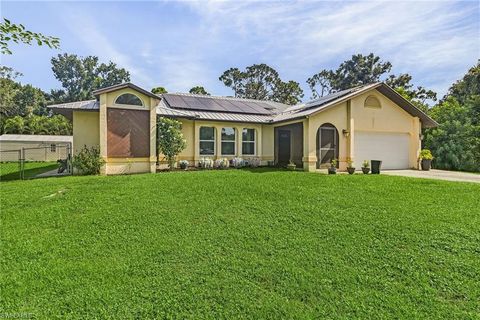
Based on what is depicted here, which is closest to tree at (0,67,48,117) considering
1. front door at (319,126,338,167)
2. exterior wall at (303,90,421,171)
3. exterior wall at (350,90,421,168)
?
exterior wall at (303,90,421,171)

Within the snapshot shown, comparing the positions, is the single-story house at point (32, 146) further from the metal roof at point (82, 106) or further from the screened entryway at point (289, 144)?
the screened entryway at point (289, 144)

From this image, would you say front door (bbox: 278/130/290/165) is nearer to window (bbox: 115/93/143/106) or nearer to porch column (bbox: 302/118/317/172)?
porch column (bbox: 302/118/317/172)

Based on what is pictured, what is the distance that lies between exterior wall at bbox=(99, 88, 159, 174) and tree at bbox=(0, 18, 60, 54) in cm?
1026

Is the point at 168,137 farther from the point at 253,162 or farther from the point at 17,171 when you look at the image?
the point at 17,171

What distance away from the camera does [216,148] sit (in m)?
16.8

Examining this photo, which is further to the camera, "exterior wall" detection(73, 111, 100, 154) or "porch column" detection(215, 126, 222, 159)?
"porch column" detection(215, 126, 222, 159)

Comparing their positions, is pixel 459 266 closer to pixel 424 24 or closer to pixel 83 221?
pixel 83 221

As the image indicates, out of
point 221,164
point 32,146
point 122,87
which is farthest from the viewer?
point 32,146

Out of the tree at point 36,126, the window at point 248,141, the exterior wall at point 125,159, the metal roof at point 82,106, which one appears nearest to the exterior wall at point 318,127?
the window at point 248,141

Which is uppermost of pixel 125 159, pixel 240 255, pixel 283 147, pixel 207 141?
pixel 207 141

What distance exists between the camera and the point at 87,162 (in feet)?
41.7

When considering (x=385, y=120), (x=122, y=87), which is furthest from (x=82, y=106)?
(x=385, y=120)

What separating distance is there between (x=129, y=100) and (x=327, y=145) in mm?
10657

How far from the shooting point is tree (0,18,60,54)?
3.16 meters
